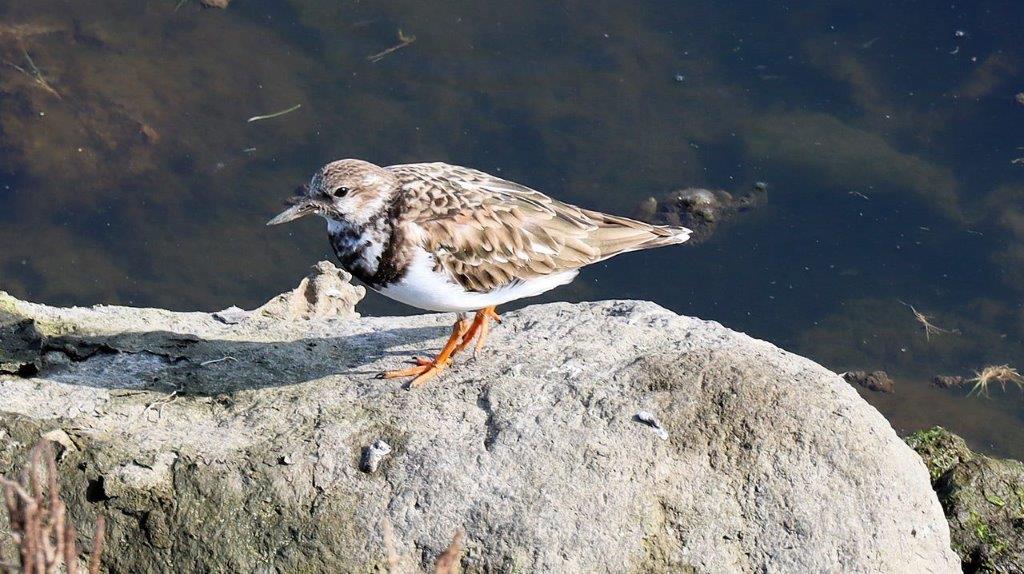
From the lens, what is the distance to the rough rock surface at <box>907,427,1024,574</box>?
14.7 ft

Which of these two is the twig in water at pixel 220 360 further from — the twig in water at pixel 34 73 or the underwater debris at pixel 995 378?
the underwater debris at pixel 995 378

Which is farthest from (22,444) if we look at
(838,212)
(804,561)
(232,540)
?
(838,212)

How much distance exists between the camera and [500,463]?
4.29 meters

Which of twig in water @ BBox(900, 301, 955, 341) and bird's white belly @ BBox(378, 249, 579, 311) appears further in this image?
twig in water @ BBox(900, 301, 955, 341)

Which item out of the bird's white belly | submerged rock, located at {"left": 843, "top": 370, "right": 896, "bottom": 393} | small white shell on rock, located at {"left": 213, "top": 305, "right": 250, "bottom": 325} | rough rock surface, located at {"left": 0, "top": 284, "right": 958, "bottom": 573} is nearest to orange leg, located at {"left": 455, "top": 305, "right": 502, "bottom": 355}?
the bird's white belly

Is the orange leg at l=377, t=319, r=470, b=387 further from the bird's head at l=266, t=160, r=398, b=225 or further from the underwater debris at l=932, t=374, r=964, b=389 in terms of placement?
the underwater debris at l=932, t=374, r=964, b=389

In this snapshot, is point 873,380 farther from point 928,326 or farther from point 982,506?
point 982,506

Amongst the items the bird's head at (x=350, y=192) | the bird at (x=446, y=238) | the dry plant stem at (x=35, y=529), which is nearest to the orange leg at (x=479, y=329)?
the bird at (x=446, y=238)

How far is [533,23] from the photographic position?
9.67 meters

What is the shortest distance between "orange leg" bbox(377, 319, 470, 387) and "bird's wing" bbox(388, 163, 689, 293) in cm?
29

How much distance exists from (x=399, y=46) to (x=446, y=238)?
4810 millimetres

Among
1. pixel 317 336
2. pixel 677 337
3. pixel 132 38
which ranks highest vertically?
pixel 132 38

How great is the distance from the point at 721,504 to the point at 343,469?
1549mm

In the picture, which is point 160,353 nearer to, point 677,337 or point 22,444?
point 22,444
